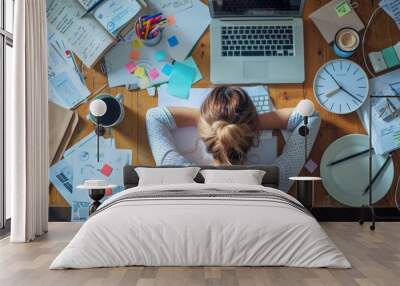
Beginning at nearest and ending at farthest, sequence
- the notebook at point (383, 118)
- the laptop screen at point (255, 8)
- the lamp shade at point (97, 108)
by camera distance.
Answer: the lamp shade at point (97, 108) < the laptop screen at point (255, 8) < the notebook at point (383, 118)

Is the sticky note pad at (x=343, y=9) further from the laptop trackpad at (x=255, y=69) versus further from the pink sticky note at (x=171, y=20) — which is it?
the pink sticky note at (x=171, y=20)

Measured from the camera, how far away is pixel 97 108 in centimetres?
588

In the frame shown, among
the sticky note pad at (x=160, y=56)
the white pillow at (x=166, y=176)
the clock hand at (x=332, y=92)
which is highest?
the sticky note pad at (x=160, y=56)

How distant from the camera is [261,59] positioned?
623 centimetres

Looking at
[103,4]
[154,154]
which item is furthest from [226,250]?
[103,4]

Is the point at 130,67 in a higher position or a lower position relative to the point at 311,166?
higher

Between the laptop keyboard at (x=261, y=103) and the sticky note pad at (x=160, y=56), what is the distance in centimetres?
108

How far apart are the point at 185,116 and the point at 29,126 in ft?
5.93

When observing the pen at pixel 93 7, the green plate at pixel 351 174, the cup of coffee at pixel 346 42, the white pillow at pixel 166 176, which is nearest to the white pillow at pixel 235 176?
the white pillow at pixel 166 176

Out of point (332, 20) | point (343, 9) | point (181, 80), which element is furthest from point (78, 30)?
point (343, 9)

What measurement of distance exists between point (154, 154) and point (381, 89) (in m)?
2.64

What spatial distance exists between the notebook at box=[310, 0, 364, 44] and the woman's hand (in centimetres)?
168

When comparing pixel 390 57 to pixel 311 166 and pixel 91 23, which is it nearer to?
pixel 311 166

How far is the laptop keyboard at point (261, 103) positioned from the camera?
20.3ft
